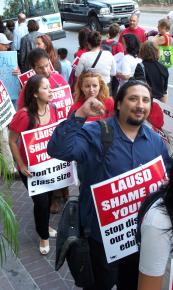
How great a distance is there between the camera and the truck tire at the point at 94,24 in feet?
59.5

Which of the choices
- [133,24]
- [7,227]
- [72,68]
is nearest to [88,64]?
[72,68]

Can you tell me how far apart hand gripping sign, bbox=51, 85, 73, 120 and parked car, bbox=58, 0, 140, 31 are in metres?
13.5

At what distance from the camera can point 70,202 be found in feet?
9.20

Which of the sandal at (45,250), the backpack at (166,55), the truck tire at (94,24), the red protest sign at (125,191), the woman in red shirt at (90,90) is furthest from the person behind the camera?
the truck tire at (94,24)

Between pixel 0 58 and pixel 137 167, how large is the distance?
3.52m

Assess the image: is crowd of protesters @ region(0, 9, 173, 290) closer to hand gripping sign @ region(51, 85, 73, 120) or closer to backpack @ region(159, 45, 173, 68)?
hand gripping sign @ region(51, 85, 73, 120)

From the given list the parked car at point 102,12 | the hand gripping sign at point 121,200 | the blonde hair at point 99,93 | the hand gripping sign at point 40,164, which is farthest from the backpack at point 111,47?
the parked car at point 102,12

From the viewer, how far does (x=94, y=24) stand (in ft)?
60.6

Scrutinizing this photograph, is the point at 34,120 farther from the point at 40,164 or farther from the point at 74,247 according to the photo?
the point at 74,247

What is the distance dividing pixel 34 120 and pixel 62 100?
2.89ft

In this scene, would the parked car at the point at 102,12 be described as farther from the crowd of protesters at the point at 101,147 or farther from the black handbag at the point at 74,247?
the black handbag at the point at 74,247

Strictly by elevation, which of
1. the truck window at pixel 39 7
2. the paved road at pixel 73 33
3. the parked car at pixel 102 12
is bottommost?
the paved road at pixel 73 33

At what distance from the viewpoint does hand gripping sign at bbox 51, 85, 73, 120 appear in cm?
436

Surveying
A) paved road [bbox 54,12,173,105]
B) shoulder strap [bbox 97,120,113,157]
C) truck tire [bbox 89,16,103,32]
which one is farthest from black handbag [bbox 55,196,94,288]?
truck tire [bbox 89,16,103,32]
